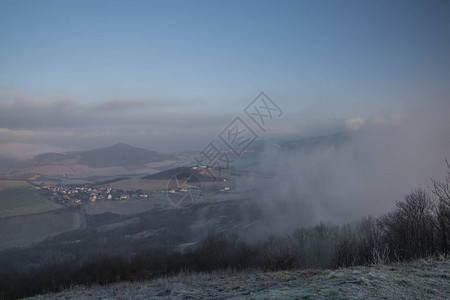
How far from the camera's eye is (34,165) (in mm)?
78625

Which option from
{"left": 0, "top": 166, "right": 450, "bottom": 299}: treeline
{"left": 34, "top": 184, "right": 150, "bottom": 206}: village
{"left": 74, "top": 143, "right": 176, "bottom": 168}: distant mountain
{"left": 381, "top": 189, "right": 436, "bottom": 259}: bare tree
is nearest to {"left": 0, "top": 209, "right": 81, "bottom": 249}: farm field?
{"left": 34, "top": 184, "right": 150, "bottom": 206}: village

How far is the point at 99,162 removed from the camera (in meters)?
94.8

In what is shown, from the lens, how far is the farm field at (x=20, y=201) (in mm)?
49197

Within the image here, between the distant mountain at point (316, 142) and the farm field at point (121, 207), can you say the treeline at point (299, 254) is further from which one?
the distant mountain at point (316, 142)

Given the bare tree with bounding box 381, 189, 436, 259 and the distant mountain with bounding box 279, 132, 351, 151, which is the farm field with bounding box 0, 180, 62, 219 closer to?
the bare tree with bounding box 381, 189, 436, 259

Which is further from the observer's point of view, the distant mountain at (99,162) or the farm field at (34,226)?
the distant mountain at (99,162)

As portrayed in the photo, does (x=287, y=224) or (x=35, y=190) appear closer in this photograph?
(x=35, y=190)

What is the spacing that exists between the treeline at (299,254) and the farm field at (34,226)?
1612 cm

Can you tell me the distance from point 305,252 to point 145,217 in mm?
35517

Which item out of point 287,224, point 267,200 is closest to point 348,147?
point 267,200

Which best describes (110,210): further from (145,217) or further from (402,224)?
(402,224)

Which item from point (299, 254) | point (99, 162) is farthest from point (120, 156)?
point (299, 254)

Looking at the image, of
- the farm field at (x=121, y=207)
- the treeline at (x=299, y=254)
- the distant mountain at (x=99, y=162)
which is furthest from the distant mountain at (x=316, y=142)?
the treeline at (x=299, y=254)

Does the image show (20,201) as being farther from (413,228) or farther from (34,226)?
(413,228)
